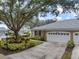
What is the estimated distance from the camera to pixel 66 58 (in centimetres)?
1580

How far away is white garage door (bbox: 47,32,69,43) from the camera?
27625 mm

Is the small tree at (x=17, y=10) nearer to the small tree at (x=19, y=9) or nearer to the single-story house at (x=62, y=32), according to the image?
the small tree at (x=19, y=9)

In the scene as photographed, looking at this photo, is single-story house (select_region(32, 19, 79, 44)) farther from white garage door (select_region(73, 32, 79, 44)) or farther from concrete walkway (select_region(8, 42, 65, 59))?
concrete walkway (select_region(8, 42, 65, 59))

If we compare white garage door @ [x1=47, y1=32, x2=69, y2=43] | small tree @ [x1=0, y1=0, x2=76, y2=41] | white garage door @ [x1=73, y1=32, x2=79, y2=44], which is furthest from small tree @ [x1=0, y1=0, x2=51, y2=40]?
white garage door @ [x1=73, y1=32, x2=79, y2=44]

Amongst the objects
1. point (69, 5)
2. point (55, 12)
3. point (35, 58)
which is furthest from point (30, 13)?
point (35, 58)

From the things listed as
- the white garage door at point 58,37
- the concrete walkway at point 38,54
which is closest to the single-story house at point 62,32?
the white garage door at point 58,37

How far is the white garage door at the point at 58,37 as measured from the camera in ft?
90.6

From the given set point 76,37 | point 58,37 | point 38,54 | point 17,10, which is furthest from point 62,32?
point 38,54

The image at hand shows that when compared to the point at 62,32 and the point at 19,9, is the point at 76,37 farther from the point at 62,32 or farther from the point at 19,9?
the point at 19,9

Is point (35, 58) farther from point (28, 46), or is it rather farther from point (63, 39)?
point (63, 39)

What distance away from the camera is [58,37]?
1125 inches

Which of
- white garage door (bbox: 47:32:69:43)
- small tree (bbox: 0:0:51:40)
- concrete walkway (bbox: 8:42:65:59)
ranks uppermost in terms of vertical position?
small tree (bbox: 0:0:51:40)

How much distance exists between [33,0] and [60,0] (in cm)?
296

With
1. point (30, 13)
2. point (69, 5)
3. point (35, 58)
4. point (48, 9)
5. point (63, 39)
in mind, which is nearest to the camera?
point (35, 58)
